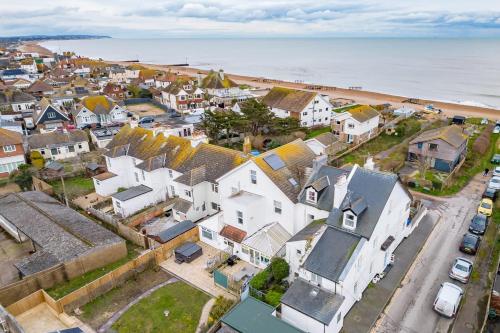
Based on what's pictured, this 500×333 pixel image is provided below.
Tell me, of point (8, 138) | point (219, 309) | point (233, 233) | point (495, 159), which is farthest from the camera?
point (495, 159)

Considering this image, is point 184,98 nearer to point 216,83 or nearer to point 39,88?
point 216,83

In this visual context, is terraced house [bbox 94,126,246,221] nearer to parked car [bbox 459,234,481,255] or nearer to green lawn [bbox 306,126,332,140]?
parked car [bbox 459,234,481,255]

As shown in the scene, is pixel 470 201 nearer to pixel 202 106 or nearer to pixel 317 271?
pixel 317 271

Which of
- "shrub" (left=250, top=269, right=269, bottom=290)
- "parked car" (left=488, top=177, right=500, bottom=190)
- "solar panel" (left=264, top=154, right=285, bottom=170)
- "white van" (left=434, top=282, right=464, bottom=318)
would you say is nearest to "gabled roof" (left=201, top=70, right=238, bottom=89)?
"solar panel" (left=264, top=154, right=285, bottom=170)

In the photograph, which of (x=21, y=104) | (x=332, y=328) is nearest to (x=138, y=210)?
(x=332, y=328)

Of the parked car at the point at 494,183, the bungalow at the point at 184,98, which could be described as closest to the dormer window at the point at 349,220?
the parked car at the point at 494,183

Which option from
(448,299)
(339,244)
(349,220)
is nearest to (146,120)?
(349,220)

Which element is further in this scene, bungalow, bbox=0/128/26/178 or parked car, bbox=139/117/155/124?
parked car, bbox=139/117/155/124
